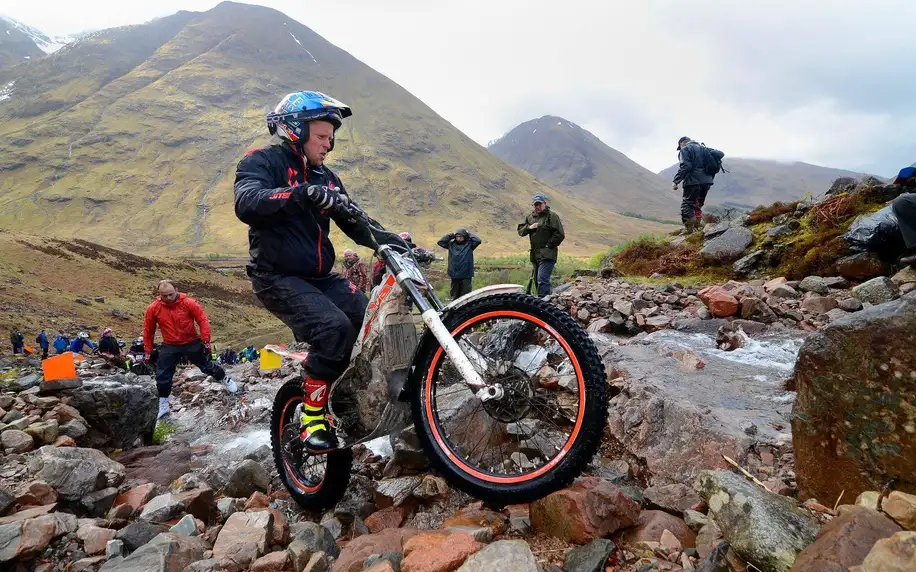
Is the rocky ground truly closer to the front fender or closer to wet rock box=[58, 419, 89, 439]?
wet rock box=[58, 419, 89, 439]

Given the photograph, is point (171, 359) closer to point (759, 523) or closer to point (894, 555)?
point (759, 523)

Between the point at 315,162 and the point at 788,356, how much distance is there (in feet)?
18.9

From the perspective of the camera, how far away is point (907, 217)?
641 cm

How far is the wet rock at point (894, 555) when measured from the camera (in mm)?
1382

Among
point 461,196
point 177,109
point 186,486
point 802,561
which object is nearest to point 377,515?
point 186,486

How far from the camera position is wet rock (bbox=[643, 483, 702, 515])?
2.71 m

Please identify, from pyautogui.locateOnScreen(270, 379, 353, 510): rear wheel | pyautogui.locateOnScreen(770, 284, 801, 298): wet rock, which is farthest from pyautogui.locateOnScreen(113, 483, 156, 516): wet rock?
pyautogui.locateOnScreen(770, 284, 801, 298): wet rock

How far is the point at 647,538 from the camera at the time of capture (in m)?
2.46

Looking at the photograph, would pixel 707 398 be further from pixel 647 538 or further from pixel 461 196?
pixel 461 196

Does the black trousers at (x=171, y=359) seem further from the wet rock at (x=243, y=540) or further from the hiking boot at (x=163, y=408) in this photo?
the wet rock at (x=243, y=540)

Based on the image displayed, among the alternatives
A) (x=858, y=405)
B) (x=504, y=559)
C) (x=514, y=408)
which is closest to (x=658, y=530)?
(x=504, y=559)

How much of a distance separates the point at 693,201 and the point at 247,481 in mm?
15633

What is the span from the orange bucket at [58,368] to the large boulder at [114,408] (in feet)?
0.89

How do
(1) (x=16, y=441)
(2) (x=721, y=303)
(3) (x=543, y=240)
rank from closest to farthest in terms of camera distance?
(1) (x=16, y=441), (2) (x=721, y=303), (3) (x=543, y=240)
